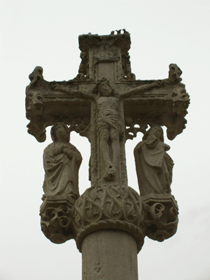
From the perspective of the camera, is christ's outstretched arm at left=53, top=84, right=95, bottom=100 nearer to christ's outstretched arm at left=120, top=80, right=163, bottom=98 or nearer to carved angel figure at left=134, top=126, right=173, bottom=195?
christ's outstretched arm at left=120, top=80, right=163, bottom=98

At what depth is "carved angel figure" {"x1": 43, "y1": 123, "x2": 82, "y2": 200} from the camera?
9125 mm

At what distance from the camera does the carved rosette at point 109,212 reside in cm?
808

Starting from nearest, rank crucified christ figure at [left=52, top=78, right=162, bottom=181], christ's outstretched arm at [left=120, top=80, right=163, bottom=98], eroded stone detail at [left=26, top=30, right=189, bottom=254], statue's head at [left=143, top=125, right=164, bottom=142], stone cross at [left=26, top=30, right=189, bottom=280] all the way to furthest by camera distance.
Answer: stone cross at [left=26, top=30, right=189, bottom=280] < eroded stone detail at [left=26, top=30, right=189, bottom=254] < crucified christ figure at [left=52, top=78, right=162, bottom=181] < statue's head at [left=143, top=125, right=164, bottom=142] < christ's outstretched arm at [left=120, top=80, right=163, bottom=98]

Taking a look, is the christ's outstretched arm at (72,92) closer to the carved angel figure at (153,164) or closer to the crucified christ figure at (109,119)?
the crucified christ figure at (109,119)

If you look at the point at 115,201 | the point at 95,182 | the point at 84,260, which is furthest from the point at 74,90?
the point at 84,260

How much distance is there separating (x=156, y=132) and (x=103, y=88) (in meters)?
1.44

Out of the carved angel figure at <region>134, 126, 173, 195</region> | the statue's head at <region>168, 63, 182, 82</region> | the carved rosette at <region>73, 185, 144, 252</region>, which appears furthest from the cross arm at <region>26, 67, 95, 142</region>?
the carved rosette at <region>73, 185, 144, 252</region>

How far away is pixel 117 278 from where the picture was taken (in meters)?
7.57

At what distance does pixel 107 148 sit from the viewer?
9211 millimetres

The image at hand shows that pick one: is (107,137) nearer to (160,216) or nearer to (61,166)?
(61,166)

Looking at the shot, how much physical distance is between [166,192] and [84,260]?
6.95ft

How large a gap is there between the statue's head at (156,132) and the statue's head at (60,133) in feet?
5.35

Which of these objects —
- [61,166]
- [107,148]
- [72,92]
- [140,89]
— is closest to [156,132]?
[140,89]

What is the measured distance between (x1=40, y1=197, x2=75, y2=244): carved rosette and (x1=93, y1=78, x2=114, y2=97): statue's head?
2.51 metres
